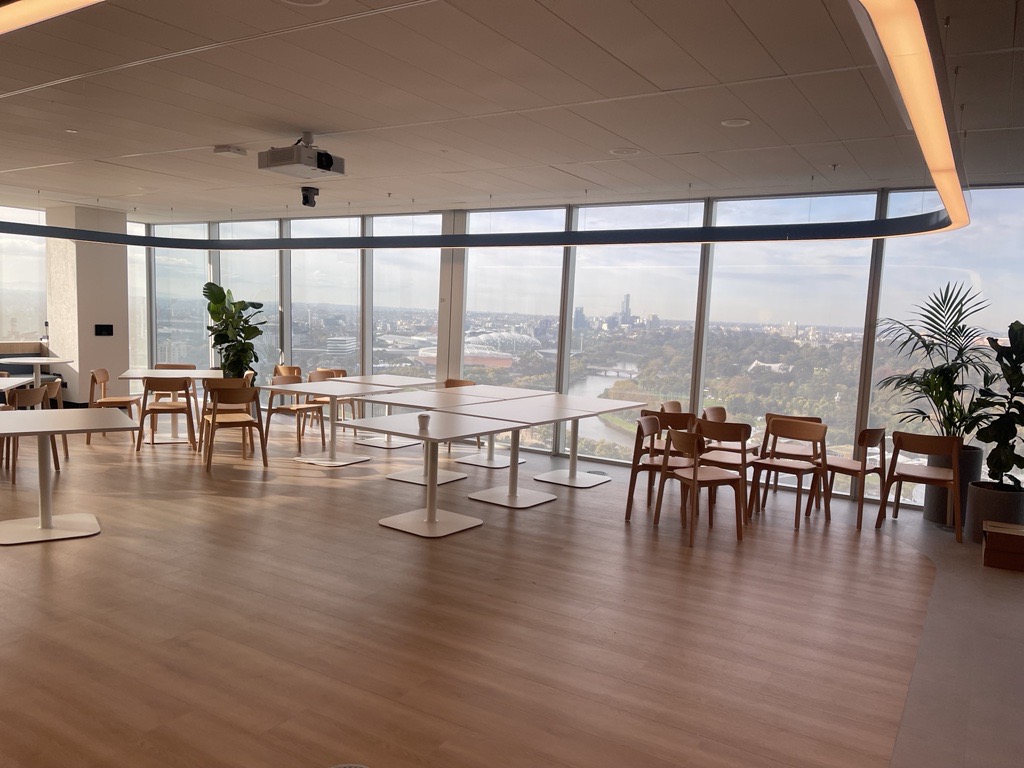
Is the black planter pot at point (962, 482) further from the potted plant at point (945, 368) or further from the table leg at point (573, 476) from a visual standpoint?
the table leg at point (573, 476)

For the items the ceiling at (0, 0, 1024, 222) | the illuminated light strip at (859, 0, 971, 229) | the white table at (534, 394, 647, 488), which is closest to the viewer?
the illuminated light strip at (859, 0, 971, 229)

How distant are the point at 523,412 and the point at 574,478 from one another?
132 cm

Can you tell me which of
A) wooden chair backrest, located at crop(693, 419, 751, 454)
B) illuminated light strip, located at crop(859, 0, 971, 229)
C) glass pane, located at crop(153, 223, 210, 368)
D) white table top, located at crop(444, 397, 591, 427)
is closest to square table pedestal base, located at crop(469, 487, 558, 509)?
white table top, located at crop(444, 397, 591, 427)

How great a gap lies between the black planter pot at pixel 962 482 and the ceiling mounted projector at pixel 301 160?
5.75m

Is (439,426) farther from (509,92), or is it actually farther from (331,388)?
(331,388)

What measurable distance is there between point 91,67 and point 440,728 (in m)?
4.09

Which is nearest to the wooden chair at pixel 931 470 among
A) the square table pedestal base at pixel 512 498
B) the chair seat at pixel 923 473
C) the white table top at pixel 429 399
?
the chair seat at pixel 923 473

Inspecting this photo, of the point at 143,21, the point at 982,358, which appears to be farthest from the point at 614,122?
the point at 982,358

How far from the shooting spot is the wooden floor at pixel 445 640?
287 centimetres

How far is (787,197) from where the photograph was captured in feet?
25.2

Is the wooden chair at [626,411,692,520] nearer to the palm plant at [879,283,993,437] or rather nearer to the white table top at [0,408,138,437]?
the palm plant at [879,283,993,437]

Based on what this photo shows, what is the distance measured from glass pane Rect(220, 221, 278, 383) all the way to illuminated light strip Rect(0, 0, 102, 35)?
10.1m

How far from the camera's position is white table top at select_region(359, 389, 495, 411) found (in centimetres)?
685

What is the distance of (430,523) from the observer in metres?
5.68
